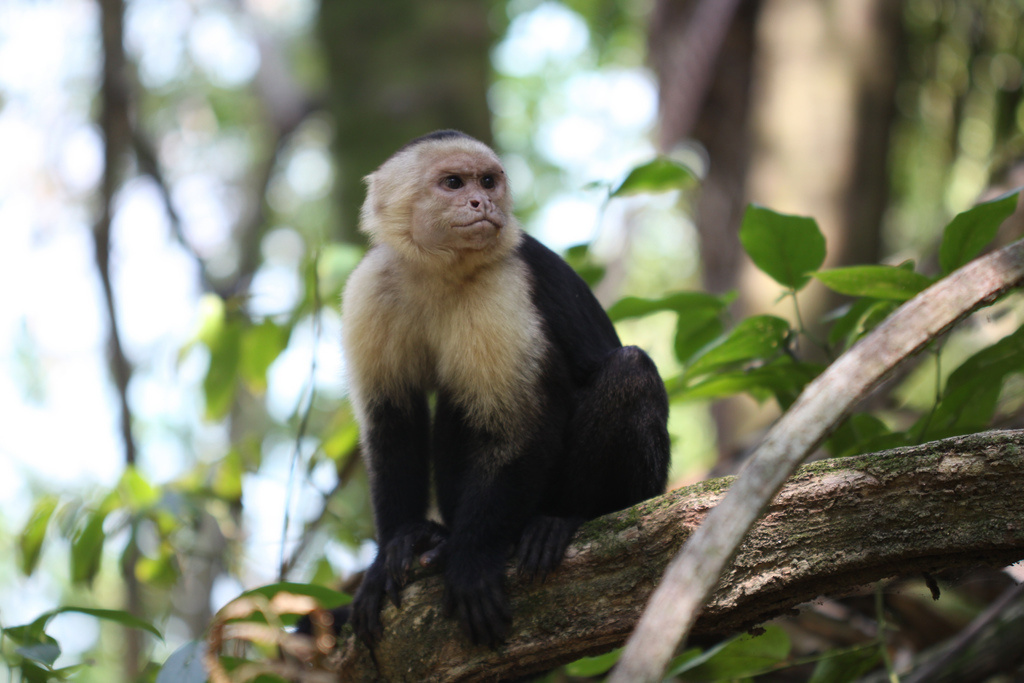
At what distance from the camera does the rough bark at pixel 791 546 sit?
5.99ft

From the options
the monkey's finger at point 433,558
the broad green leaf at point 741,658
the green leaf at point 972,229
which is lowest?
the broad green leaf at point 741,658

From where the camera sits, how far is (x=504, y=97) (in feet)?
44.4

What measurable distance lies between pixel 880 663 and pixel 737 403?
177 centimetres

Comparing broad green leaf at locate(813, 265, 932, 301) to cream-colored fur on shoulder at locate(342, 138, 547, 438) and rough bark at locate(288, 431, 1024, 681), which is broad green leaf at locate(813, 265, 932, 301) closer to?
rough bark at locate(288, 431, 1024, 681)

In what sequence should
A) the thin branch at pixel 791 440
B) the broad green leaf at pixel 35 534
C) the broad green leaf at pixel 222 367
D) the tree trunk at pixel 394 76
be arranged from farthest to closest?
the tree trunk at pixel 394 76 → the broad green leaf at pixel 222 367 → the broad green leaf at pixel 35 534 → the thin branch at pixel 791 440

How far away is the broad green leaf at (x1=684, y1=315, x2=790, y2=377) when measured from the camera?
8.66 ft

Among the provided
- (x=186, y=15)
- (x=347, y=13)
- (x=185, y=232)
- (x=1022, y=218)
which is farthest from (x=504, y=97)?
(x=1022, y=218)

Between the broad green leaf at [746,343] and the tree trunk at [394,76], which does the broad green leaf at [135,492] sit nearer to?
the broad green leaf at [746,343]

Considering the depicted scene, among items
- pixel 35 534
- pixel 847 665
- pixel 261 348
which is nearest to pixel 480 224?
pixel 261 348

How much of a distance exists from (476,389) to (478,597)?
710mm

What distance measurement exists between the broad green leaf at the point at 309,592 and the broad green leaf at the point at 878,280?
1.66 meters

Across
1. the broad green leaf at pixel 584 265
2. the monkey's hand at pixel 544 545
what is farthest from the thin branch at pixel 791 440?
the broad green leaf at pixel 584 265

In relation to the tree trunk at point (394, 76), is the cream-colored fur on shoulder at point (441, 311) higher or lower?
lower

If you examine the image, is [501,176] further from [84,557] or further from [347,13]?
[347,13]
